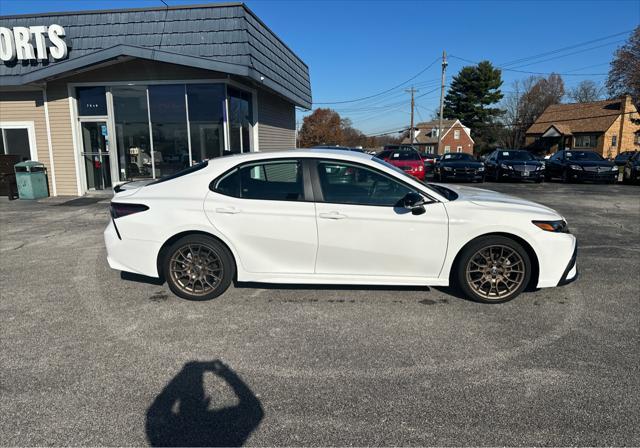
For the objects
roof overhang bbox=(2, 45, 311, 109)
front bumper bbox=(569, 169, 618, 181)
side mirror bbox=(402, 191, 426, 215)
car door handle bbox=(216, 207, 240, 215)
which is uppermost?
roof overhang bbox=(2, 45, 311, 109)

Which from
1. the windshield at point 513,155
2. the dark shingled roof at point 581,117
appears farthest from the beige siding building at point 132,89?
the dark shingled roof at point 581,117

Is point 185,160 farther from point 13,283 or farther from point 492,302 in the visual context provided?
point 492,302

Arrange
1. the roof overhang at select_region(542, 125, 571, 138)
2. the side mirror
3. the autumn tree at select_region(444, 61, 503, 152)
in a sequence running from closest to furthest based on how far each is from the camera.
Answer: the side mirror, the roof overhang at select_region(542, 125, 571, 138), the autumn tree at select_region(444, 61, 503, 152)

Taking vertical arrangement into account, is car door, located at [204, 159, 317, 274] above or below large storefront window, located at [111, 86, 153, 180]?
below

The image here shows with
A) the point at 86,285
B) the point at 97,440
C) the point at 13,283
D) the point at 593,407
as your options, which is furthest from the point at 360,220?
the point at 13,283

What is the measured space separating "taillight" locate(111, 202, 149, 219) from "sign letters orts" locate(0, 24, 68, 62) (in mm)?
9964

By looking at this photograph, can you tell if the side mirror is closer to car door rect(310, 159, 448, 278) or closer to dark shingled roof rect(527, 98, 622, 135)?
car door rect(310, 159, 448, 278)

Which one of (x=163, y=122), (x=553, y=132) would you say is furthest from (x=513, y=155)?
(x=553, y=132)

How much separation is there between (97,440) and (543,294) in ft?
14.5

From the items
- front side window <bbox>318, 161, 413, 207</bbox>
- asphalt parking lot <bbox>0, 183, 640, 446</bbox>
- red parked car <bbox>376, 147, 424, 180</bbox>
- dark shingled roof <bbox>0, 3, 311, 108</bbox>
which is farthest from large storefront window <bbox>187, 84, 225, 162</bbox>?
front side window <bbox>318, 161, 413, 207</bbox>

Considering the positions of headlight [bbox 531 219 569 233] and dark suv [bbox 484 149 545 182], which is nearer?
headlight [bbox 531 219 569 233]

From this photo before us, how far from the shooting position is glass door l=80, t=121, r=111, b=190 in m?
13.2

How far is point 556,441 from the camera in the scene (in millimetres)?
2473

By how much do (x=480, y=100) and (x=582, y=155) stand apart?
55530 mm
